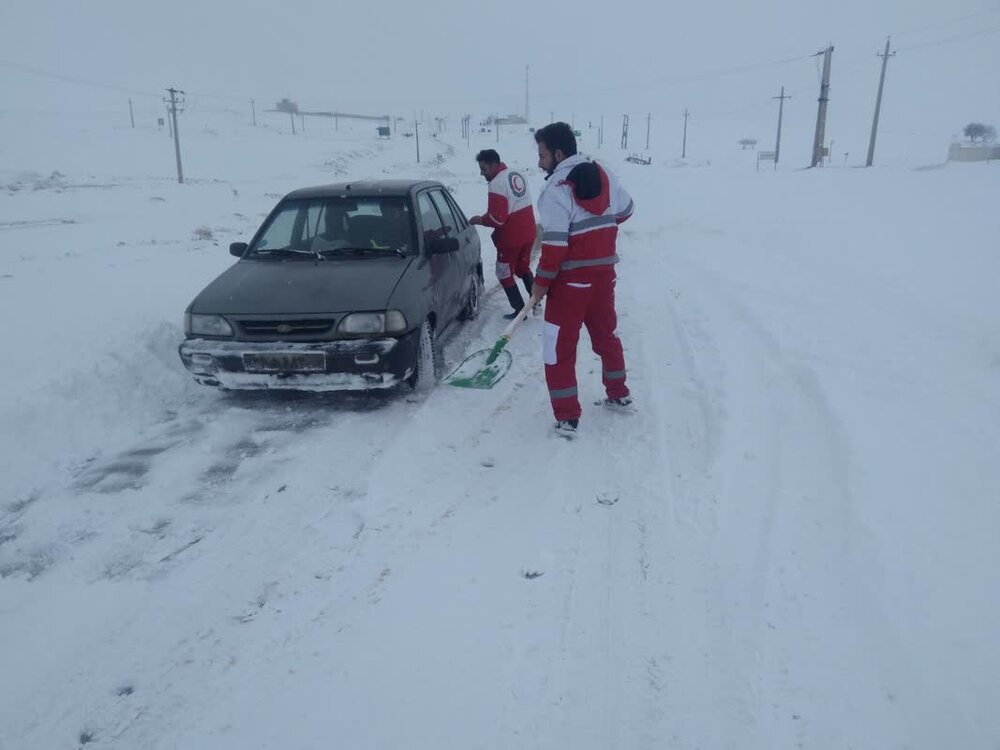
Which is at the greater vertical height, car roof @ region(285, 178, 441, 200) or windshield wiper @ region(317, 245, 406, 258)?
car roof @ region(285, 178, 441, 200)

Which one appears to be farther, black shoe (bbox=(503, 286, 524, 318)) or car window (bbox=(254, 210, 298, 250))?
black shoe (bbox=(503, 286, 524, 318))

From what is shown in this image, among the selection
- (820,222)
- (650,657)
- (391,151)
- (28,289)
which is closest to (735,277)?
(820,222)

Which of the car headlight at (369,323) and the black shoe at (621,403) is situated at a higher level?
the car headlight at (369,323)

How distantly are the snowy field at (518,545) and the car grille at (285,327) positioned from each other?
24.7 inches

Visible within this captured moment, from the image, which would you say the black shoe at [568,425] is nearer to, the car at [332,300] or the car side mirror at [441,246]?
the car at [332,300]

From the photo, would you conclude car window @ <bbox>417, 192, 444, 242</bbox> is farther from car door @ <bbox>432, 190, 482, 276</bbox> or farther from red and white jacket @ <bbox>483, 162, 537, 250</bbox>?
red and white jacket @ <bbox>483, 162, 537, 250</bbox>

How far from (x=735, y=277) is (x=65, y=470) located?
755 centimetres

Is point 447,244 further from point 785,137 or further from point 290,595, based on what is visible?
point 785,137

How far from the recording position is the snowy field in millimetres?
2316

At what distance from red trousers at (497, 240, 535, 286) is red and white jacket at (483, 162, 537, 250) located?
0.03 m

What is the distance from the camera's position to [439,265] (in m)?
5.80

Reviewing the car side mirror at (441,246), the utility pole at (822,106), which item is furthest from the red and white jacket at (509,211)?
the utility pole at (822,106)

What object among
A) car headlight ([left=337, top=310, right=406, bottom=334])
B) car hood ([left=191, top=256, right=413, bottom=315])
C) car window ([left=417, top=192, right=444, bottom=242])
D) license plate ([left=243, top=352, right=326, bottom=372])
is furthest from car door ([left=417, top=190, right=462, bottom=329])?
license plate ([left=243, top=352, right=326, bottom=372])

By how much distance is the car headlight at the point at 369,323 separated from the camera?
15.2 ft
